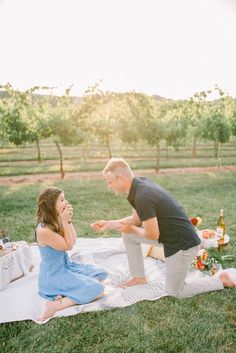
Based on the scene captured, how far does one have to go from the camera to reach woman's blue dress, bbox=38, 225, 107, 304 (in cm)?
483

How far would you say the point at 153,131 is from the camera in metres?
20.3

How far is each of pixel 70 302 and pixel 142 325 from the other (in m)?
1.02

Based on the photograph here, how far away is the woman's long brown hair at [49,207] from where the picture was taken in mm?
4699

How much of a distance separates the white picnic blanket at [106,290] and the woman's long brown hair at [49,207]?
112 cm

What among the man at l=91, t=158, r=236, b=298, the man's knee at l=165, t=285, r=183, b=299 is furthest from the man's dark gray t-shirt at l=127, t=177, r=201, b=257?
the man's knee at l=165, t=285, r=183, b=299

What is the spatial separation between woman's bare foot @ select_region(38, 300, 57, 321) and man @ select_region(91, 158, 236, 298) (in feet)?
4.00

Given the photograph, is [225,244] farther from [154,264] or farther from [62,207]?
[62,207]

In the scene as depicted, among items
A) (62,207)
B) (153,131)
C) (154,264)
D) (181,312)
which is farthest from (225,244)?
(153,131)

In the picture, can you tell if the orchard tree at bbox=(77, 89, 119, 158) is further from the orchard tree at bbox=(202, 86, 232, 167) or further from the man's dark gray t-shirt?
the man's dark gray t-shirt

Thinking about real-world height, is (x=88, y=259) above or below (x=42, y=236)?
below

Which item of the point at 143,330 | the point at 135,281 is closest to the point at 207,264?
the point at 135,281

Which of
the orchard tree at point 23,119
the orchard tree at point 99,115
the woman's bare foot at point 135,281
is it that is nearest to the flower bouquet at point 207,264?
the woman's bare foot at point 135,281

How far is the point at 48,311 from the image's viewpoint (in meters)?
4.63

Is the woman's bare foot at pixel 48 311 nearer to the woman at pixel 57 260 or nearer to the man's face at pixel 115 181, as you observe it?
the woman at pixel 57 260
